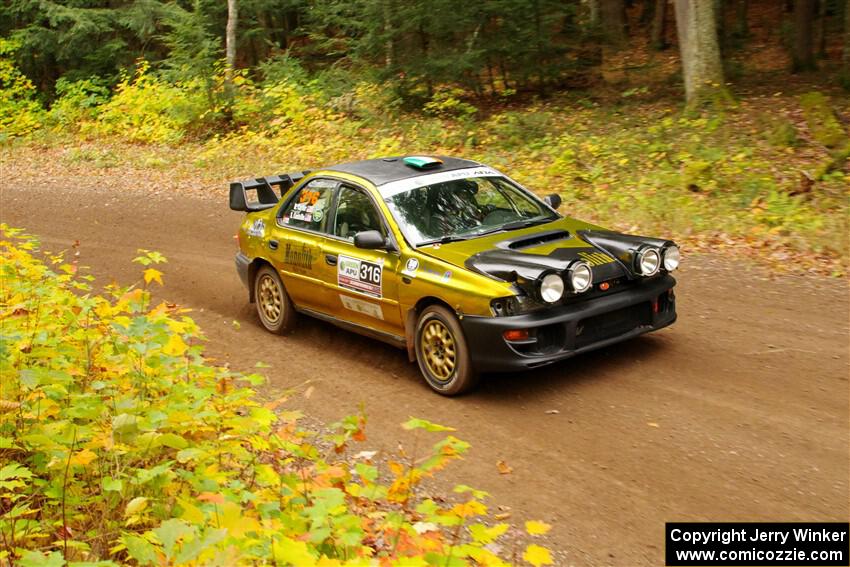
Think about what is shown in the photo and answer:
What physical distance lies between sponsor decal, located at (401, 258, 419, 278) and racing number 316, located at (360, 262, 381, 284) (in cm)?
38

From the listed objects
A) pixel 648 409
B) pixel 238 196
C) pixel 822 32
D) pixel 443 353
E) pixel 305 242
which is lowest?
pixel 648 409

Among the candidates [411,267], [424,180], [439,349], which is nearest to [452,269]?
[411,267]

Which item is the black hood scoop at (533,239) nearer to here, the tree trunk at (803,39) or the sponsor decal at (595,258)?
the sponsor decal at (595,258)

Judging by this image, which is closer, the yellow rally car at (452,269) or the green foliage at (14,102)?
the yellow rally car at (452,269)

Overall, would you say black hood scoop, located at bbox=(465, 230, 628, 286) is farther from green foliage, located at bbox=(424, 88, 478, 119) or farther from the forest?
green foliage, located at bbox=(424, 88, 478, 119)

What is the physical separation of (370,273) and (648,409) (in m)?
2.82

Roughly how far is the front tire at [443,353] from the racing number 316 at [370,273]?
657mm

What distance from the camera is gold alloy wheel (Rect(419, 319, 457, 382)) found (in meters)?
7.31

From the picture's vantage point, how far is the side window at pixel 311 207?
8812 mm

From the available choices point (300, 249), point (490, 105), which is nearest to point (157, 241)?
point (300, 249)

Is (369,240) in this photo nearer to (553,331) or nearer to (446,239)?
(446,239)

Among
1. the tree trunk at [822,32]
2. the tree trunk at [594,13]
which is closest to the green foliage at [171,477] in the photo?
the tree trunk at [594,13]

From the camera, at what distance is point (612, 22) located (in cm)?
2169

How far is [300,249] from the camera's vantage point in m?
8.93
